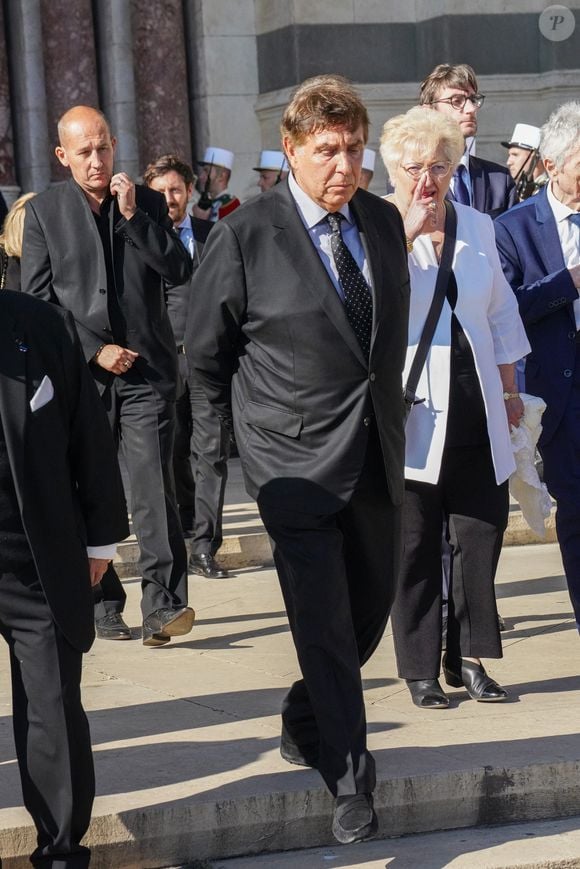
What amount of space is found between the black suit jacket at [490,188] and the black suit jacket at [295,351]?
2468 millimetres

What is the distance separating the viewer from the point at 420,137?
17.2 feet

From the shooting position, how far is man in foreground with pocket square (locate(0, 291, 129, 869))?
3.76m

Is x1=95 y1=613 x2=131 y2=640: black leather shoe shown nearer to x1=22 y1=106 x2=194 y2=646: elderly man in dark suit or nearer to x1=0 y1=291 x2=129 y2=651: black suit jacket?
x1=22 y1=106 x2=194 y2=646: elderly man in dark suit

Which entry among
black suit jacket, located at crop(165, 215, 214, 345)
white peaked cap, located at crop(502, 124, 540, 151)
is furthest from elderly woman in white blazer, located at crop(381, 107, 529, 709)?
white peaked cap, located at crop(502, 124, 540, 151)

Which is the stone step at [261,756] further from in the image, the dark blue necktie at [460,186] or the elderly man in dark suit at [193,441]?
the dark blue necktie at [460,186]

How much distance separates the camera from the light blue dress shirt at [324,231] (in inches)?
177

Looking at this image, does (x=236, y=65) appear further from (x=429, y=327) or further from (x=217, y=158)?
(x=429, y=327)

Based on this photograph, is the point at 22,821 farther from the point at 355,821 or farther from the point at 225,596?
the point at 225,596

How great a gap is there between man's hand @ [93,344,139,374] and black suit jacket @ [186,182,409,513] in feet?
5.88

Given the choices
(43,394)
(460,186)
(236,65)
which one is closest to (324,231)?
(43,394)

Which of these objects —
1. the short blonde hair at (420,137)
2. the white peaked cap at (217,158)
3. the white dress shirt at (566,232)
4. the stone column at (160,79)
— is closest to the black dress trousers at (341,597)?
the short blonde hair at (420,137)

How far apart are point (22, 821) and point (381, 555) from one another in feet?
3.96

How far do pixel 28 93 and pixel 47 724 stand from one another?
9.22 m

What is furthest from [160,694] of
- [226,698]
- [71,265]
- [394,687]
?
[71,265]
